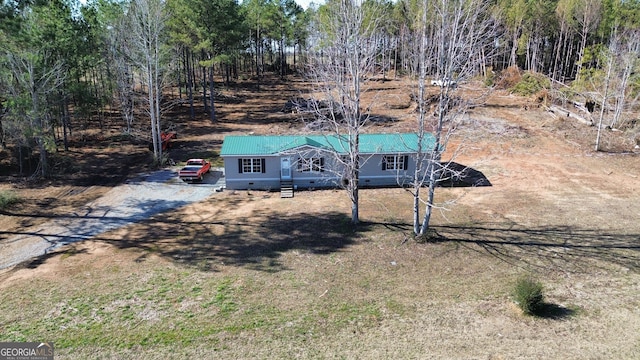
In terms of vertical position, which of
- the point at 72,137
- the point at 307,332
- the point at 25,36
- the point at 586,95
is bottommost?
the point at 307,332

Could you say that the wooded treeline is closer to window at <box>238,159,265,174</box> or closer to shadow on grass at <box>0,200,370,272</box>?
window at <box>238,159,265,174</box>

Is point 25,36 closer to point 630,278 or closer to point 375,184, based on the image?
point 375,184

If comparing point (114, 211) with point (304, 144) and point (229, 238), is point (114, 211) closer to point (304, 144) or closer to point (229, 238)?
point (229, 238)

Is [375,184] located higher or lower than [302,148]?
lower

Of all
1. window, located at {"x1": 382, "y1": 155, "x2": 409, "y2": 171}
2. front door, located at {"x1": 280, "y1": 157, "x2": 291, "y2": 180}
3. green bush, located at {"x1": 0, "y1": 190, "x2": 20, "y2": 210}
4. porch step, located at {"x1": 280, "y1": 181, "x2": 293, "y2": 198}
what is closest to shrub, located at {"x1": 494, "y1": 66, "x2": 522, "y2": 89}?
window, located at {"x1": 382, "y1": 155, "x2": 409, "y2": 171}

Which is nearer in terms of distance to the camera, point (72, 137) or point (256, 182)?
point (256, 182)

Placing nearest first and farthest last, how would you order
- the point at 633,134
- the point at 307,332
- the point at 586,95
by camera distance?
1. the point at 307,332
2. the point at 633,134
3. the point at 586,95

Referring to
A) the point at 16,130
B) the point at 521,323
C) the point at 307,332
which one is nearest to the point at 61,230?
the point at 16,130

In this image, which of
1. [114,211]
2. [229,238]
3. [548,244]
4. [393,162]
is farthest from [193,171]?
[548,244]

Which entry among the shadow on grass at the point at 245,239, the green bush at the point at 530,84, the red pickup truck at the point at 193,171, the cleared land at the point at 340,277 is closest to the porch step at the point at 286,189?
the cleared land at the point at 340,277
